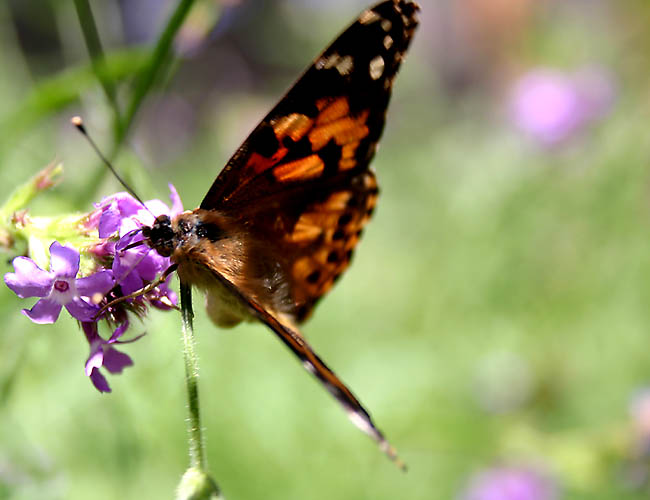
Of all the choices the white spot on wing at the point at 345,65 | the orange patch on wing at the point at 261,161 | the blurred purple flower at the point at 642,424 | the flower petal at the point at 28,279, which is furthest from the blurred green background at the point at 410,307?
the flower petal at the point at 28,279

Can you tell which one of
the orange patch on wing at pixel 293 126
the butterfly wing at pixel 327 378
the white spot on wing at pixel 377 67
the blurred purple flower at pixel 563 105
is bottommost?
the butterfly wing at pixel 327 378

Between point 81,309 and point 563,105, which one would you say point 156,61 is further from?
point 563,105

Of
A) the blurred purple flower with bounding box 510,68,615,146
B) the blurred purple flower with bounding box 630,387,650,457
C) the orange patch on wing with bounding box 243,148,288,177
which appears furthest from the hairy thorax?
the blurred purple flower with bounding box 510,68,615,146

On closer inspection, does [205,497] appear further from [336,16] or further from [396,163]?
[396,163]

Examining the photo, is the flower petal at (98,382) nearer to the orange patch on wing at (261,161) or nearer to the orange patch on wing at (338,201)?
the orange patch on wing at (261,161)

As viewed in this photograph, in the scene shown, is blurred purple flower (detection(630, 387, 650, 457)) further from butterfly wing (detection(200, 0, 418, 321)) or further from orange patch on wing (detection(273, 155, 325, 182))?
orange patch on wing (detection(273, 155, 325, 182))

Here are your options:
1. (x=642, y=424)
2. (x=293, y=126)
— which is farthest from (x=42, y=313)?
(x=642, y=424)

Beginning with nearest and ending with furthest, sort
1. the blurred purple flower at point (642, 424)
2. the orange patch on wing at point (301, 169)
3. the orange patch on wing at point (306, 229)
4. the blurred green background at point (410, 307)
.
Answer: the orange patch on wing at point (301, 169) < the orange patch on wing at point (306, 229) < the blurred green background at point (410, 307) < the blurred purple flower at point (642, 424)
